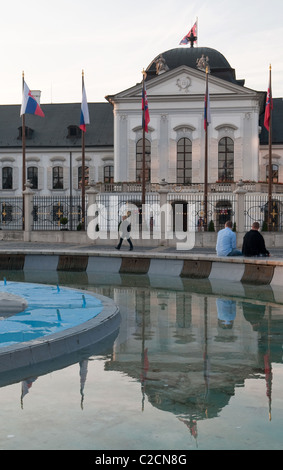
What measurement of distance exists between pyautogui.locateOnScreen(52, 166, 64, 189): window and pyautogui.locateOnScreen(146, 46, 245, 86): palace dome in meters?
11.5

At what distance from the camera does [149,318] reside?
11180 millimetres

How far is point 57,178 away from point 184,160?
13.2m

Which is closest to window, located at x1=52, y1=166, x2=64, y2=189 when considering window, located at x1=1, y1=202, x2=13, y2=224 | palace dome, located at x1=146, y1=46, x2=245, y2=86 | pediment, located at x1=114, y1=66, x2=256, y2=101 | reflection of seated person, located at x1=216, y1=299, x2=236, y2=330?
pediment, located at x1=114, y1=66, x2=256, y2=101

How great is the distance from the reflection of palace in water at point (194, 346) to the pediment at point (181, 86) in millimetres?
37351

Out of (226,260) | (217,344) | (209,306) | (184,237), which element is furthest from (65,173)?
(217,344)

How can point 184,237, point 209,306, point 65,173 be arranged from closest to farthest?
point 209,306
point 184,237
point 65,173

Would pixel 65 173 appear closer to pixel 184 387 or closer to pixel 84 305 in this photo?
pixel 84 305

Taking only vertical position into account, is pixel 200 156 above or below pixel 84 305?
above

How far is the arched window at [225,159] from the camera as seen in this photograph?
5072 cm

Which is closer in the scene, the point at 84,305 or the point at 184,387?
the point at 184,387

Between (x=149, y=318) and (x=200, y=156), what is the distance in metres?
40.4

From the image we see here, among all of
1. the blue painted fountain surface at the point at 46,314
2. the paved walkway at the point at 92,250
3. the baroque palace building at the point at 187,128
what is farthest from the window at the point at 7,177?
the blue painted fountain surface at the point at 46,314

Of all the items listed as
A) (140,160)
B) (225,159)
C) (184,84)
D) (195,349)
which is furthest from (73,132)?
(195,349)

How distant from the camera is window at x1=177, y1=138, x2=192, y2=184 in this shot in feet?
168
